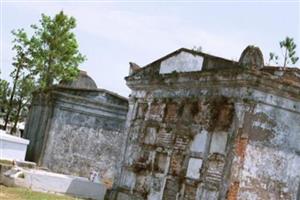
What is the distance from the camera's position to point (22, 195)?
12.7 m

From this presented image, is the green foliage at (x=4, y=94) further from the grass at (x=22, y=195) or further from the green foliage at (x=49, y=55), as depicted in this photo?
the grass at (x=22, y=195)

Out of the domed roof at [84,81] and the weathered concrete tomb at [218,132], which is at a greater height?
the domed roof at [84,81]

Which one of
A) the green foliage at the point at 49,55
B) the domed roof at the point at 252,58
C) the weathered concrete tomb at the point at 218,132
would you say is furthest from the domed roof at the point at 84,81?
the domed roof at the point at 252,58

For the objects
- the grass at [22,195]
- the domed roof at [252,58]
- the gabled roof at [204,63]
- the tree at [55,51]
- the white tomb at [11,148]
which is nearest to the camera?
the domed roof at [252,58]

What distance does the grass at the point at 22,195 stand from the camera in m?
12.3

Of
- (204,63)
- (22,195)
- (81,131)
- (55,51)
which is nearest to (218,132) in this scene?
(204,63)

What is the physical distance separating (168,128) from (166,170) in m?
1.03

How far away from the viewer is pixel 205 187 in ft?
35.2

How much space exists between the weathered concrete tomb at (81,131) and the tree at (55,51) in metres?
5.16

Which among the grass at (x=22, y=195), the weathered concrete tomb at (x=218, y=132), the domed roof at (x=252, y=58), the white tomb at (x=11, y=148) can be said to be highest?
the domed roof at (x=252, y=58)

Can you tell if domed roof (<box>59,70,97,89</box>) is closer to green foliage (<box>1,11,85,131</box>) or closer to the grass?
green foliage (<box>1,11,85,131</box>)

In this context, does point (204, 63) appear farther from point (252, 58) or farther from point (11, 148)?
point (11, 148)

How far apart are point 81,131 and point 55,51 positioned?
22.3ft

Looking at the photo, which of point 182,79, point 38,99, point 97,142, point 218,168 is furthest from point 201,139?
point 38,99
